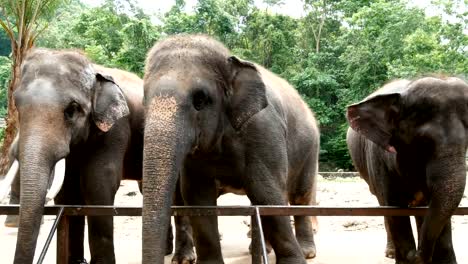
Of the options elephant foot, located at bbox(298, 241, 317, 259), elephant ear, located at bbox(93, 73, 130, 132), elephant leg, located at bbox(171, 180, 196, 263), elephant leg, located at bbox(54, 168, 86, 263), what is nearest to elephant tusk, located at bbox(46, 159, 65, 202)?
elephant ear, located at bbox(93, 73, 130, 132)

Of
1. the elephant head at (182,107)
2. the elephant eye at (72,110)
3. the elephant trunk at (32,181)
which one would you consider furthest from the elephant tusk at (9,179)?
the elephant head at (182,107)

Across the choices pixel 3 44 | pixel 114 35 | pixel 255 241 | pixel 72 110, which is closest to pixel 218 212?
pixel 255 241

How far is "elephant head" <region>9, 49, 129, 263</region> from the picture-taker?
3.33 m

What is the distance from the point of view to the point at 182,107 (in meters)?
3.34

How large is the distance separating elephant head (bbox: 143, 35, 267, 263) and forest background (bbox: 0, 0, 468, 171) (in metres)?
16.3

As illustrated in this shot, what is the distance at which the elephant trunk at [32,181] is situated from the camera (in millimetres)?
3271

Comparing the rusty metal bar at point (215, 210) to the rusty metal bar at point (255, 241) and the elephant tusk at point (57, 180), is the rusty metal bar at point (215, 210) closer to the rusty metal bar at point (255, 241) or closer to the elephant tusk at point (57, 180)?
the rusty metal bar at point (255, 241)

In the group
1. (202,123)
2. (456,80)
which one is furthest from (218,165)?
(456,80)

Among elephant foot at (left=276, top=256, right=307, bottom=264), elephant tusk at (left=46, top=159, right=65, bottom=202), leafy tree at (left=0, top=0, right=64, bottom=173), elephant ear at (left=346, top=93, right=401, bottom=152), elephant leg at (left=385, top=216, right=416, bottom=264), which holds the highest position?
leafy tree at (left=0, top=0, right=64, bottom=173)

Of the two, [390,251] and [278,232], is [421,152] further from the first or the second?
[390,251]

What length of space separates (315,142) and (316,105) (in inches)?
784

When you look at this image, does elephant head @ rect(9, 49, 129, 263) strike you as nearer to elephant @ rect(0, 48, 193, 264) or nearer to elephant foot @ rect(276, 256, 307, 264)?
elephant @ rect(0, 48, 193, 264)

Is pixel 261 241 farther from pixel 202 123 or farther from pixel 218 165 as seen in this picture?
pixel 218 165

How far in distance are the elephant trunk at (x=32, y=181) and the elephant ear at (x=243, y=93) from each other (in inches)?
42.4
